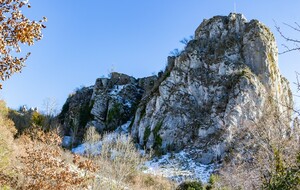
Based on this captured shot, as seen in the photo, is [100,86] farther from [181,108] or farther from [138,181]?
[138,181]

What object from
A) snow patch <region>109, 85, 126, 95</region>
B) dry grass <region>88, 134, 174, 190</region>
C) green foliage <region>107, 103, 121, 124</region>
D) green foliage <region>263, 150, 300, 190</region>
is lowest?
green foliage <region>263, 150, 300, 190</region>

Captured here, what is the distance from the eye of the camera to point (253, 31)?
176ft

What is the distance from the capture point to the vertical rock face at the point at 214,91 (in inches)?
1785

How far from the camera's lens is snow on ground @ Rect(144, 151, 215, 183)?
37.0m

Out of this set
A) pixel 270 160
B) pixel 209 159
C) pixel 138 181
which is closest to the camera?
pixel 270 160

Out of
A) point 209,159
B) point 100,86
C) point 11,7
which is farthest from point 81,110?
point 11,7

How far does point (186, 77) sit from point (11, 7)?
4730 centimetres

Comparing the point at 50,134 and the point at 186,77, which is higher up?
the point at 186,77

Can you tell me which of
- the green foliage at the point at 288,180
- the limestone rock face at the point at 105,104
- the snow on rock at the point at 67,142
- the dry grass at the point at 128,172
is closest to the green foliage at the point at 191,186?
the dry grass at the point at 128,172

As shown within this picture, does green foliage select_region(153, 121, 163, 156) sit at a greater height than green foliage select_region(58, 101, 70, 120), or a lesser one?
lesser

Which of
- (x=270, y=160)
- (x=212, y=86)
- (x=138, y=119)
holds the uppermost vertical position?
(x=212, y=86)

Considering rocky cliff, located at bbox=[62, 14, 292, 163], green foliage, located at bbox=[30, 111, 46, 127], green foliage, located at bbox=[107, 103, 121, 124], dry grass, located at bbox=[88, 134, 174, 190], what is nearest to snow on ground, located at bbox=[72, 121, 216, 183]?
rocky cliff, located at bbox=[62, 14, 292, 163]

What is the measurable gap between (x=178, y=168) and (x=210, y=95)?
13.2m

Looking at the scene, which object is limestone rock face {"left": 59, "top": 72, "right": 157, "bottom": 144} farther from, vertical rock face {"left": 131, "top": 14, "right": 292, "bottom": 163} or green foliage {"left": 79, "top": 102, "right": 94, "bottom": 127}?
vertical rock face {"left": 131, "top": 14, "right": 292, "bottom": 163}
